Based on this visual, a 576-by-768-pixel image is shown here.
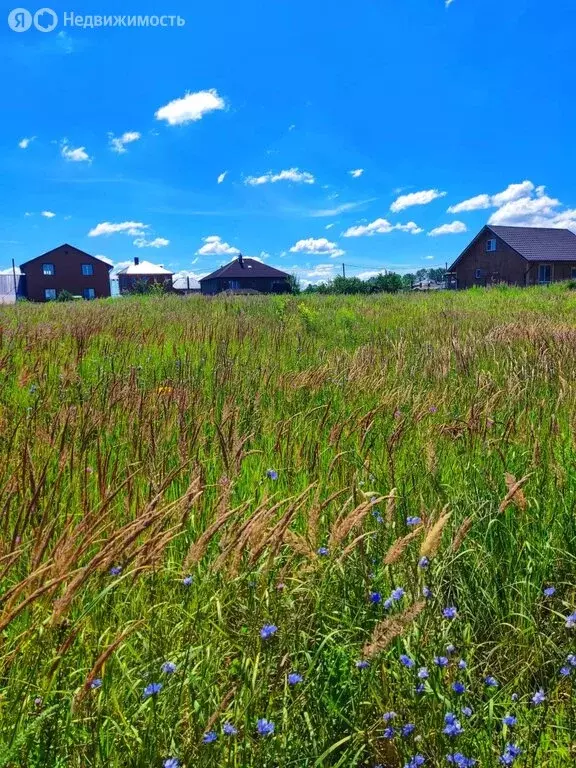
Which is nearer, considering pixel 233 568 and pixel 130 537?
pixel 130 537

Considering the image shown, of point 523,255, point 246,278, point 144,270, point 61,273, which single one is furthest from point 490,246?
point 144,270

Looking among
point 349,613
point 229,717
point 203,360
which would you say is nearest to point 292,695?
point 229,717

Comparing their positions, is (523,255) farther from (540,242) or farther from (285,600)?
(285,600)

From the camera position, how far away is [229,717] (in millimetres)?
1233

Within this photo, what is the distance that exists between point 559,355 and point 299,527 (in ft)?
12.2

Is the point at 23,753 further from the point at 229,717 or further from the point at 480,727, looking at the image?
the point at 480,727

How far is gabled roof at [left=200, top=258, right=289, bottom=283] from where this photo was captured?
85688mm

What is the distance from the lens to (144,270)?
97000mm

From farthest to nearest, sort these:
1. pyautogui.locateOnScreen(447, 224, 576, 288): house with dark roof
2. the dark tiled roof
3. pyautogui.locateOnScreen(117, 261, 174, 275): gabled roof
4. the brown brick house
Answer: pyautogui.locateOnScreen(117, 261, 174, 275): gabled roof < the brown brick house < the dark tiled roof < pyautogui.locateOnScreen(447, 224, 576, 288): house with dark roof

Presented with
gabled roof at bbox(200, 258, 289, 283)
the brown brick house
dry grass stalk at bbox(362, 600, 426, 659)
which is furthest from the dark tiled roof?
the brown brick house

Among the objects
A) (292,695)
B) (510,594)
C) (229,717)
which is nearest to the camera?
(229,717)

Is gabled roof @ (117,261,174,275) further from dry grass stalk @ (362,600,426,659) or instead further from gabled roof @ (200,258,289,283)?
dry grass stalk @ (362,600,426,659)

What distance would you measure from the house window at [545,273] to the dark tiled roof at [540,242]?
2.72 ft

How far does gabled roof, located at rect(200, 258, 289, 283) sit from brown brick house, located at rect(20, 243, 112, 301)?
64.3 ft
